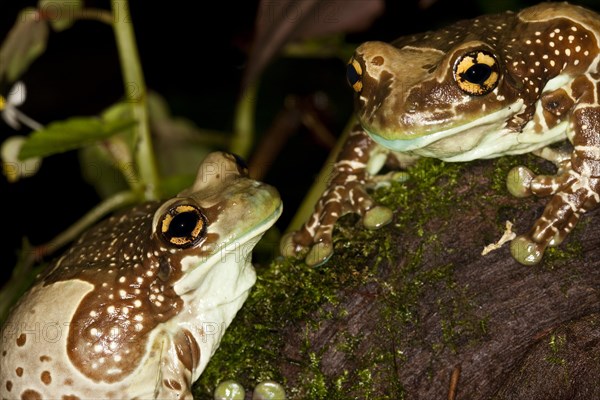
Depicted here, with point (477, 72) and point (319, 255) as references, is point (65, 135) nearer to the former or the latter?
point (319, 255)

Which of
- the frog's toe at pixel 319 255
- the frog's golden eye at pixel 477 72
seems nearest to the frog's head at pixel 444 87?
the frog's golden eye at pixel 477 72

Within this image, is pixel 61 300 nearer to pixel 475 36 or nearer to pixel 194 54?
pixel 475 36

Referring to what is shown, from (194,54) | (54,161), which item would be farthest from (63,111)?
(194,54)

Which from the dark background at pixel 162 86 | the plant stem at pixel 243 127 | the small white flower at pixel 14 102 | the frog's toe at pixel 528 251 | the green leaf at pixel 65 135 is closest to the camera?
the frog's toe at pixel 528 251

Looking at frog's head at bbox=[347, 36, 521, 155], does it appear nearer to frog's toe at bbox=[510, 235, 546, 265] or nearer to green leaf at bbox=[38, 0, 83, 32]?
frog's toe at bbox=[510, 235, 546, 265]

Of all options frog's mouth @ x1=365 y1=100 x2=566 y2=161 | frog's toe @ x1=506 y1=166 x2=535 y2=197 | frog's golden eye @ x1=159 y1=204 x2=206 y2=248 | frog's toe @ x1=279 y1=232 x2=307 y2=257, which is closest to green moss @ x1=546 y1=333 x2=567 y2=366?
frog's toe @ x1=506 y1=166 x2=535 y2=197

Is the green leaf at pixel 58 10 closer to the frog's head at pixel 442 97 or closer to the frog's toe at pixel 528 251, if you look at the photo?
the frog's head at pixel 442 97
